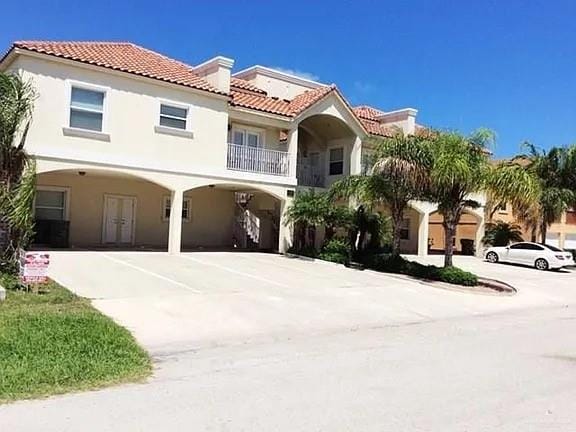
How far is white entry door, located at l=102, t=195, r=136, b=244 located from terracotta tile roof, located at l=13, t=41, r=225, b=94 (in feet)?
18.8

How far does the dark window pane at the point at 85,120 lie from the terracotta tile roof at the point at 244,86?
8888 mm

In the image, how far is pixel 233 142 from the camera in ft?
84.2

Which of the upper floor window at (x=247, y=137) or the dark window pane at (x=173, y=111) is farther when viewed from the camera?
the upper floor window at (x=247, y=137)

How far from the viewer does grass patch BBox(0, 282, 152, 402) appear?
678 centimetres

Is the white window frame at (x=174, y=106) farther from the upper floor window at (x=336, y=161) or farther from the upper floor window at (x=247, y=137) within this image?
the upper floor window at (x=336, y=161)

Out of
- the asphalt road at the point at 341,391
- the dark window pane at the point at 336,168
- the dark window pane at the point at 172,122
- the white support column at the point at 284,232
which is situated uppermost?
the dark window pane at the point at 172,122

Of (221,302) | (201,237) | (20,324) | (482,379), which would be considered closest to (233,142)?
(201,237)

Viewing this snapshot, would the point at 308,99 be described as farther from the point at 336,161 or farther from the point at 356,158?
the point at 336,161

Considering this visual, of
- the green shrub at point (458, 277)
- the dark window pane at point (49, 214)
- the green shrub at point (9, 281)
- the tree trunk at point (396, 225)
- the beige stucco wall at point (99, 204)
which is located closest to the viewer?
the green shrub at point (9, 281)

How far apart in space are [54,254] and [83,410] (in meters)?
14.6

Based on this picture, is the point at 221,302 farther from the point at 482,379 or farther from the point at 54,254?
the point at 54,254

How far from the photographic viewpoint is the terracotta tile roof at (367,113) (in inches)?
1329

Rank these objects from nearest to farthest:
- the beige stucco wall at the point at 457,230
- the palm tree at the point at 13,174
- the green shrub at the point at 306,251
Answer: the palm tree at the point at 13,174, the green shrub at the point at 306,251, the beige stucco wall at the point at 457,230

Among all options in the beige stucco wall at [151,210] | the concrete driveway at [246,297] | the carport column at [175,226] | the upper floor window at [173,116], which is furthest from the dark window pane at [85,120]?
the concrete driveway at [246,297]
